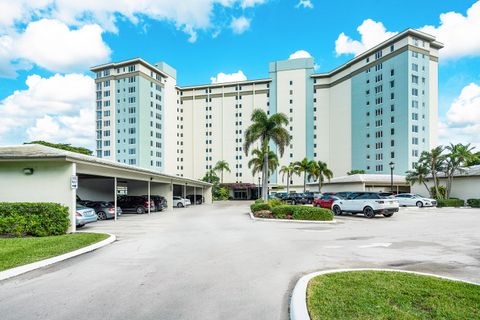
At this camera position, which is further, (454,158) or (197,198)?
(197,198)

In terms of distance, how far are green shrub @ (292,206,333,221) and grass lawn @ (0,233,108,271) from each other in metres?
→ 11.5

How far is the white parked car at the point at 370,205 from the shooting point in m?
22.5

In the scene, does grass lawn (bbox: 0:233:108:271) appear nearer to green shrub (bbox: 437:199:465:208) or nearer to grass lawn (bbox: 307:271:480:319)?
grass lawn (bbox: 307:271:480:319)

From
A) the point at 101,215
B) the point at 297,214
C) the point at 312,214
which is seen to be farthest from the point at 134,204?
the point at 312,214

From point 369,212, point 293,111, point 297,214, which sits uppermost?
point 293,111

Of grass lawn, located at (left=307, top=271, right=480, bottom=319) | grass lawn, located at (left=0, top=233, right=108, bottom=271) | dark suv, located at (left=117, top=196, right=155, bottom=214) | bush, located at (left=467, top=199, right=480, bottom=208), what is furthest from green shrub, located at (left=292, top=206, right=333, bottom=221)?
bush, located at (left=467, top=199, right=480, bottom=208)

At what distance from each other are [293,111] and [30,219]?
3326 inches

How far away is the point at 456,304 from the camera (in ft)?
16.2

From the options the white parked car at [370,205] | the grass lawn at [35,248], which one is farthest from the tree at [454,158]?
the grass lawn at [35,248]

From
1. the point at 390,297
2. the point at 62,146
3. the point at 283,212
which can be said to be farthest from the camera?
the point at 62,146

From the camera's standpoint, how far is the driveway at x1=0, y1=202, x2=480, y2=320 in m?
5.22

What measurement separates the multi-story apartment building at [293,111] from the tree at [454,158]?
27.7 m

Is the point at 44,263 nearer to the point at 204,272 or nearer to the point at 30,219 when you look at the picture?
the point at 204,272

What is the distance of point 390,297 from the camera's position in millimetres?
5301
